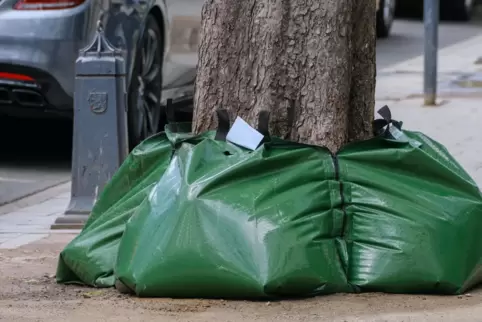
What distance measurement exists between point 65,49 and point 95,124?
51.4 inches

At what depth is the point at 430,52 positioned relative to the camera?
37.8 feet

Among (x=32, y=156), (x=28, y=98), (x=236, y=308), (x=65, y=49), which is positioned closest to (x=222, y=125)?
(x=236, y=308)

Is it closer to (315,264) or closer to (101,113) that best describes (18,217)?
(101,113)

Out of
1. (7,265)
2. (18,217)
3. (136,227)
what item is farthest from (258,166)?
(18,217)

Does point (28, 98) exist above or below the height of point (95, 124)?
below

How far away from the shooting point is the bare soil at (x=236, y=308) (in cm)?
429

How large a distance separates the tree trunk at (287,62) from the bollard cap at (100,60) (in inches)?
57.5

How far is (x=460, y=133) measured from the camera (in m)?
9.63

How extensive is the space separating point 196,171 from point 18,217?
264 cm

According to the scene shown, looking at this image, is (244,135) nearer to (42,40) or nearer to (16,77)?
(42,40)

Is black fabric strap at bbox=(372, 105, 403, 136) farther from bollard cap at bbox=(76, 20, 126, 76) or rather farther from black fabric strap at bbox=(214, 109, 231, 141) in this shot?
bollard cap at bbox=(76, 20, 126, 76)

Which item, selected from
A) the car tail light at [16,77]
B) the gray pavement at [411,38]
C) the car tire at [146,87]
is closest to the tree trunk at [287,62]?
the car tail light at [16,77]

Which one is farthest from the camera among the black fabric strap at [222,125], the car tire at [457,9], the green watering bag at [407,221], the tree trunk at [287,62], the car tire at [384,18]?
the car tire at [457,9]

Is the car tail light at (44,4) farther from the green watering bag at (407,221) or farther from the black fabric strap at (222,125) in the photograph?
the green watering bag at (407,221)
